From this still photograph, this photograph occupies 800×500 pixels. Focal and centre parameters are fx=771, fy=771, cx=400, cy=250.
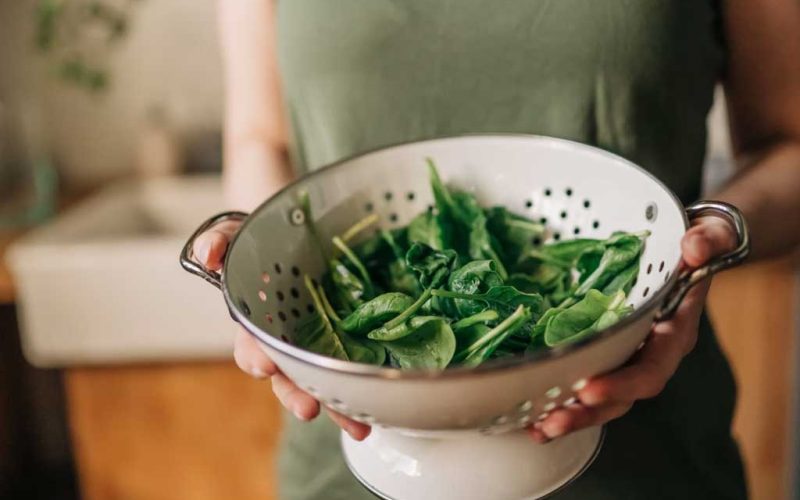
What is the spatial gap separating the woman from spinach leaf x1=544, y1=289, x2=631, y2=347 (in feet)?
0.48

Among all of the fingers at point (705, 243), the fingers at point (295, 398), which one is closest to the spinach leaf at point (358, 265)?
the fingers at point (295, 398)

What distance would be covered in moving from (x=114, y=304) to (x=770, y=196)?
31.2 inches

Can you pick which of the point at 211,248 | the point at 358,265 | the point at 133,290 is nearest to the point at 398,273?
the point at 358,265

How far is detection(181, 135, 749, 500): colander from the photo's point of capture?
334 mm

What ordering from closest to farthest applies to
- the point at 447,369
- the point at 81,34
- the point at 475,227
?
the point at 447,369
the point at 475,227
the point at 81,34

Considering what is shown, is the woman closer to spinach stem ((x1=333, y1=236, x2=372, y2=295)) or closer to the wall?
spinach stem ((x1=333, y1=236, x2=372, y2=295))

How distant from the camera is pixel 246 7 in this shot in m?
0.65

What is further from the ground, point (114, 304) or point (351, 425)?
point (351, 425)

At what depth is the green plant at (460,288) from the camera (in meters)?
0.41

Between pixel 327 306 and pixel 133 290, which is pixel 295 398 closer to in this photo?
pixel 327 306

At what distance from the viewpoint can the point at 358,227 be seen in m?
0.54

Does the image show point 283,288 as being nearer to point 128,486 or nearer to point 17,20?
point 128,486

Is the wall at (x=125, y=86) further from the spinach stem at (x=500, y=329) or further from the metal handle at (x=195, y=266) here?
the spinach stem at (x=500, y=329)

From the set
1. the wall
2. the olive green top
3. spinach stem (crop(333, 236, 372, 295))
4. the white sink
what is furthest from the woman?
the wall
